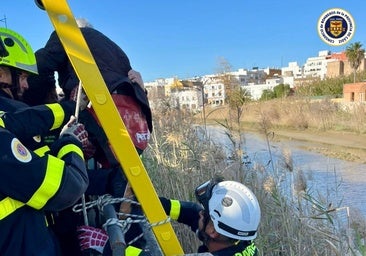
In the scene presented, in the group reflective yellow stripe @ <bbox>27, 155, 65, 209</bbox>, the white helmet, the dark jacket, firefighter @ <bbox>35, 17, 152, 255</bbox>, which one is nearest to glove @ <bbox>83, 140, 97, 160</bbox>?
firefighter @ <bbox>35, 17, 152, 255</bbox>

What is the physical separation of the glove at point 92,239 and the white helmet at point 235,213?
63cm

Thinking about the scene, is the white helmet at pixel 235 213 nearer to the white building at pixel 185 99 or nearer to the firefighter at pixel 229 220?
the firefighter at pixel 229 220

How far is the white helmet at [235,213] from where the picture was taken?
8.13 ft

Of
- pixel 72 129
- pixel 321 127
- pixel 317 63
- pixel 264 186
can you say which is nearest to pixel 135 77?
pixel 72 129

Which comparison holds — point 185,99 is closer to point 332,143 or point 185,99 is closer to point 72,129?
point 72,129

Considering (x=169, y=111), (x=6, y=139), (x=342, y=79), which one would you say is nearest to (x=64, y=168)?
(x=6, y=139)

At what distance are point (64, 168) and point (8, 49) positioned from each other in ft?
2.53

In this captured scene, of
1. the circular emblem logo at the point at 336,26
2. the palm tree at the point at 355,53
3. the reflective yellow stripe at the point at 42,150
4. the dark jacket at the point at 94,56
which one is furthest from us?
the palm tree at the point at 355,53

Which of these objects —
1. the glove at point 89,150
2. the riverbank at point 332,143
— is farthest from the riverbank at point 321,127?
Result: the glove at point 89,150

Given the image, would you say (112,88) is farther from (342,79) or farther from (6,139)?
(342,79)

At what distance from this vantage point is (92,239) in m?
2.28

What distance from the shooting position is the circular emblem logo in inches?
830

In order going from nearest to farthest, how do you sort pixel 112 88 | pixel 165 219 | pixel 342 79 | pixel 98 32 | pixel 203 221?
pixel 165 219 → pixel 203 221 → pixel 112 88 → pixel 98 32 → pixel 342 79

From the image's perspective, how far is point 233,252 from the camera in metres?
2.49
